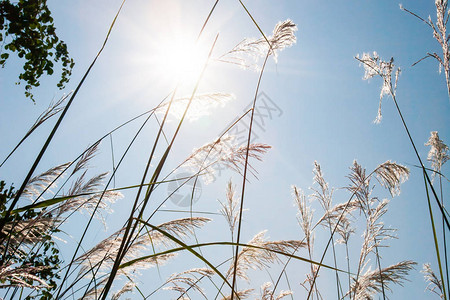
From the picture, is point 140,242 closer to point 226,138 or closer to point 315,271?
point 226,138

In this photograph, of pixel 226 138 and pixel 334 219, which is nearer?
pixel 226 138

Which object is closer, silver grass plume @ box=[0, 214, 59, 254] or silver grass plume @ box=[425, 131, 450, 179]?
silver grass plume @ box=[0, 214, 59, 254]

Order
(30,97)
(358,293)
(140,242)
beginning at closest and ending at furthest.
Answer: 1. (140,242)
2. (358,293)
3. (30,97)

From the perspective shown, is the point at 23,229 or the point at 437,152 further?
the point at 437,152

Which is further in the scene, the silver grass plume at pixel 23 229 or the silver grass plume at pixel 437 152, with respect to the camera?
the silver grass plume at pixel 437 152

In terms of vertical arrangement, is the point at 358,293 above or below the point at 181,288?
above

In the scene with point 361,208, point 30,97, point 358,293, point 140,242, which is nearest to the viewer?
point 140,242

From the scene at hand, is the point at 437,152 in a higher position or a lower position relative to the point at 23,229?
higher

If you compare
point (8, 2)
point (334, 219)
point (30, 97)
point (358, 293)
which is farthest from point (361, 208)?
point (8, 2)

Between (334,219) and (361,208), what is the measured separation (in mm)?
276

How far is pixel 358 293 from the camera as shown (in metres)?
2.51

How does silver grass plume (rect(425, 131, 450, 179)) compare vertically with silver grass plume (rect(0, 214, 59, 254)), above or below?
above

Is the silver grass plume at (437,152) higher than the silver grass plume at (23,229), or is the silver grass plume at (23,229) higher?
the silver grass plume at (437,152)

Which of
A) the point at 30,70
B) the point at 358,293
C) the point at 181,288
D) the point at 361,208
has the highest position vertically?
the point at 30,70
